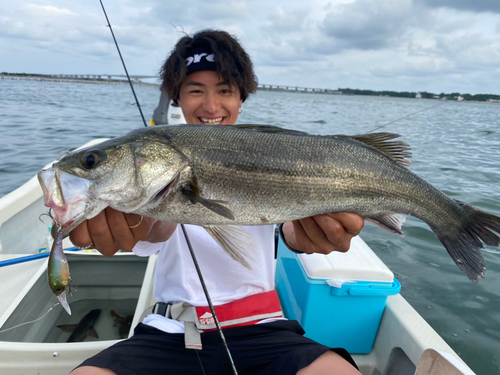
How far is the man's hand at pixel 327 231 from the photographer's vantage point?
214 cm

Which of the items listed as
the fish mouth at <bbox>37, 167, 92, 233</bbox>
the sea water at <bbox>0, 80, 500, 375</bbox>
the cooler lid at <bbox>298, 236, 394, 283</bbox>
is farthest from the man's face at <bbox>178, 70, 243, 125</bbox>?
the sea water at <bbox>0, 80, 500, 375</bbox>

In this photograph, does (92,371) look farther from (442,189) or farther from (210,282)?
(442,189)

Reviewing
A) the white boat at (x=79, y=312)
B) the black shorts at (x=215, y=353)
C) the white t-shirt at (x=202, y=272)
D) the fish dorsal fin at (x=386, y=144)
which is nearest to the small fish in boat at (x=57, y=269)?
the black shorts at (x=215, y=353)

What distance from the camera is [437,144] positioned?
663 inches

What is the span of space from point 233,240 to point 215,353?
918 millimetres

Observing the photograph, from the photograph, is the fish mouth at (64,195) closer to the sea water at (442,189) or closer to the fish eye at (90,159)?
the fish eye at (90,159)

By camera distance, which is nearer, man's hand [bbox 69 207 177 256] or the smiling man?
man's hand [bbox 69 207 177 256]

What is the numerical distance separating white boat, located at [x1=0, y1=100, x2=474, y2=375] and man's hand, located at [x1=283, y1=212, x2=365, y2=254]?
2.74 ft

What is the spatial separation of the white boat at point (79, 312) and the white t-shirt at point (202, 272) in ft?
2.10

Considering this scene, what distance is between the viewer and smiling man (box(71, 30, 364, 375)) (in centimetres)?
209

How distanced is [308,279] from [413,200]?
1273 mm

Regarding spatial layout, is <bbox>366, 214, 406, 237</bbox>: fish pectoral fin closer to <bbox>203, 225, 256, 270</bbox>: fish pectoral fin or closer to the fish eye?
<bbox>203, 225, 256, 270</bbox>: fish pectoral fin

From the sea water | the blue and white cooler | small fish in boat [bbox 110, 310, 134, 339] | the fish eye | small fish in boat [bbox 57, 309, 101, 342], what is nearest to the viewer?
the fish eye

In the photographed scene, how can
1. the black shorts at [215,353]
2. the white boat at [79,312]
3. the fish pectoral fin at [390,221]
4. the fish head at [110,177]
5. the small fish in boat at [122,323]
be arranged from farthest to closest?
the small fish in boat at [122,323], the white boat at [79,312], the fish pectoral fin at [390,221], the black shorts at [215,353], the fish head at [110,177]
